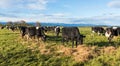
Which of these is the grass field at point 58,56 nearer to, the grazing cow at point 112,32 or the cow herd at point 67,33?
the cow herd at point 67,33

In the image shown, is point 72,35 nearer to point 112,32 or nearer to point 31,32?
point 31,32

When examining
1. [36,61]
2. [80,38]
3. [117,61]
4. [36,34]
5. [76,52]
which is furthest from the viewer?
[36,34]

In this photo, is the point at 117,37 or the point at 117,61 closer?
the point at 117,61

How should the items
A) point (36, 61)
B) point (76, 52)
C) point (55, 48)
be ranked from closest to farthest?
1. point (36, 61)
2. point (76, 52)
3. point (55, 48)

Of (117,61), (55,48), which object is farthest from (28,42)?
(117,61)

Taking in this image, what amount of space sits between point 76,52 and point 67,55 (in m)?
1.11

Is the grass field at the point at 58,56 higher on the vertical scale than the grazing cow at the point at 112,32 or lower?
lower

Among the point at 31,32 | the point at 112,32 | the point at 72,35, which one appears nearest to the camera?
the point at 72,35

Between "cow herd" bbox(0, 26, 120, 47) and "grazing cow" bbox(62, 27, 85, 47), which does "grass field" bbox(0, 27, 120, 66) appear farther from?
"cow herd" bbox(0, 26, 120, 47)

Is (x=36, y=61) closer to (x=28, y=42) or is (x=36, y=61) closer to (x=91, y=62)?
(x=91, y=62)

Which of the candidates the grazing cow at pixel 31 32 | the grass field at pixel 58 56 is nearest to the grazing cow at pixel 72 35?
the grass field at pixel 58 56

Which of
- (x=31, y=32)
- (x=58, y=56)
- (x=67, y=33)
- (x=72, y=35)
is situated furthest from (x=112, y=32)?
(x=58, y=56)

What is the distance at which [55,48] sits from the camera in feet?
90.4

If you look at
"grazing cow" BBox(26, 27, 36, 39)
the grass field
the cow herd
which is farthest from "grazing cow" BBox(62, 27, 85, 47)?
"grazing cow" BBox(26, 27, 36, 39)
